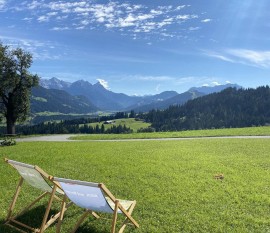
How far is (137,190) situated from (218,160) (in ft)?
29.1

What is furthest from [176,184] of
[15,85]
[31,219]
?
[15,85]

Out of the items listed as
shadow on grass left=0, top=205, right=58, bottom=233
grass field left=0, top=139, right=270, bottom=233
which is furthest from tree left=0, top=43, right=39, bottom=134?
shadow on grass left=0, top=205, right=58, bottom=233

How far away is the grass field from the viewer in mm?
9645

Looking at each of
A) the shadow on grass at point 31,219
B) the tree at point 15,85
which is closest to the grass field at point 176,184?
the shadow on grass at point 31,219

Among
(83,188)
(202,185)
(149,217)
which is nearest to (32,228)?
(83,188)

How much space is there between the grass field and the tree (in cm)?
2493

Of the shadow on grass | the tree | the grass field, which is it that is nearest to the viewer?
the shadow on grass

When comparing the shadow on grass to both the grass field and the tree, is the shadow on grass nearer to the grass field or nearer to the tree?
the grass field

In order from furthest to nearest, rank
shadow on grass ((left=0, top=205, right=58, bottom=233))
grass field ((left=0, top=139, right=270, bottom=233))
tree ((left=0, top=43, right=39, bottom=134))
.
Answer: tree ((left=0, top=43, right=39, bottom=134))
grass field ((left=0, top=139, right=270, bottom=233))
shadow on grass ((left=0, top=205, right=58, bottom=233))

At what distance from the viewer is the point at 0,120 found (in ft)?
162

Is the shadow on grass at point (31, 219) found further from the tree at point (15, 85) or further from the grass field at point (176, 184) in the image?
the tree at point (15, 85)

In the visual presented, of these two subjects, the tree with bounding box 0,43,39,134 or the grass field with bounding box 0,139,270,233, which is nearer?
the grass field with bounding box 0,139,270,233

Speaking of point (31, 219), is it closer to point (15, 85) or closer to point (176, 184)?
point (176, 184)

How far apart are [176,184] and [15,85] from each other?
39744 millimetres
